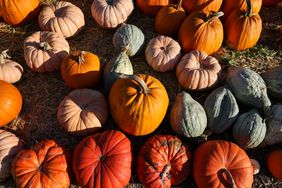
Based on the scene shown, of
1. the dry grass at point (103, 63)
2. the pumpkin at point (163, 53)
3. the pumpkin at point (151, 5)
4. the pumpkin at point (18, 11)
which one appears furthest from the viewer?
the pumpkin at point (151, 5)

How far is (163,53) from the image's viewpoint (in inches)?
173

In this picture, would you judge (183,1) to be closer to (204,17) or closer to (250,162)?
(204,17)

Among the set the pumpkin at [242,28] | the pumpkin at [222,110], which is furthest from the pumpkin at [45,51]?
the pumpkin at [242,28]

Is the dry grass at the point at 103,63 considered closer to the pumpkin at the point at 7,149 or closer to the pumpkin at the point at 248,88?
the pumpkin at the point at 7,149

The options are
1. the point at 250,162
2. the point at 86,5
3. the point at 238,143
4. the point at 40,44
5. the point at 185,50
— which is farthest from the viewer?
the point at 86,5

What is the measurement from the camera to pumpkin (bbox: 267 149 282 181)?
374 centimetres

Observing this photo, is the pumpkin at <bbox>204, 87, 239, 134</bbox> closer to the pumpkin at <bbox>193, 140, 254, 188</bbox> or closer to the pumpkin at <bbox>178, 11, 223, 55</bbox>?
the pumpkin at <bbox>193, 140, 254, 188</bbox>

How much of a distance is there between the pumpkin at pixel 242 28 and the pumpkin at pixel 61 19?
90.5 inches

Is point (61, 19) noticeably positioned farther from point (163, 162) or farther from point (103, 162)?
point (163, 162)

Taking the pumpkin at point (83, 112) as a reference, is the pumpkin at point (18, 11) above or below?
above

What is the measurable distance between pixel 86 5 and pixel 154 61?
1887mm

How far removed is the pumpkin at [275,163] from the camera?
374cm

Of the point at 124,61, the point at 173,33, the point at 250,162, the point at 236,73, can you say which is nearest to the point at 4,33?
the point at 124,61

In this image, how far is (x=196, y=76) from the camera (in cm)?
413
